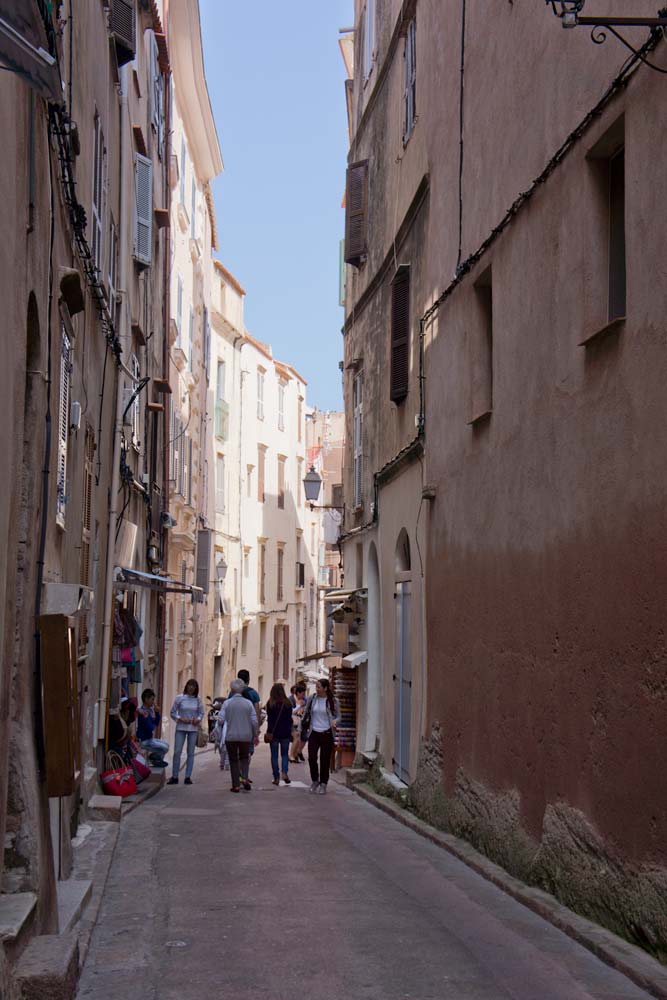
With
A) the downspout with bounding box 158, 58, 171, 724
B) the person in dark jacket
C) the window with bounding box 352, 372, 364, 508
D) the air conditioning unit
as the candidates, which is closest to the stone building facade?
the person in dark jacket

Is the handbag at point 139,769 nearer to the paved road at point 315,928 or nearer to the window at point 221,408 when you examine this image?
the paved road at point 315,928

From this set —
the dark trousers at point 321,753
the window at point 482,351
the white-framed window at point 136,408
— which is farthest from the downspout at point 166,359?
the window at point 482,351

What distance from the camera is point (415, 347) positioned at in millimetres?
17250

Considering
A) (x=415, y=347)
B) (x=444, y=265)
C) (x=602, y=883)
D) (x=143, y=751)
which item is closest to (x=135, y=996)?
(x=602, y=883)

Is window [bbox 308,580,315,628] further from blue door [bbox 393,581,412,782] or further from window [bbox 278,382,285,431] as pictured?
blue door [bbox 393,581,412,782]

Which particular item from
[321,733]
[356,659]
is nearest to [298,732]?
[356,659]

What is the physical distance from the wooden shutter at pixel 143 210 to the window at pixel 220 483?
2492 centimetres

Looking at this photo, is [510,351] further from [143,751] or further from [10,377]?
[143,751]

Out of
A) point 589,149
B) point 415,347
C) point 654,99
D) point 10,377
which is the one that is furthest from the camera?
point 415,347

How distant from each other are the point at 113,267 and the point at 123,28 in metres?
2.86

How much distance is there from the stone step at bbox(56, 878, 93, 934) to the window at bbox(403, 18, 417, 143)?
1126 centimetres

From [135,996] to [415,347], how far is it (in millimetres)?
11157

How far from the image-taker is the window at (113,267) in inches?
629

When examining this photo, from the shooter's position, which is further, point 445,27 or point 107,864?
point 445,27
